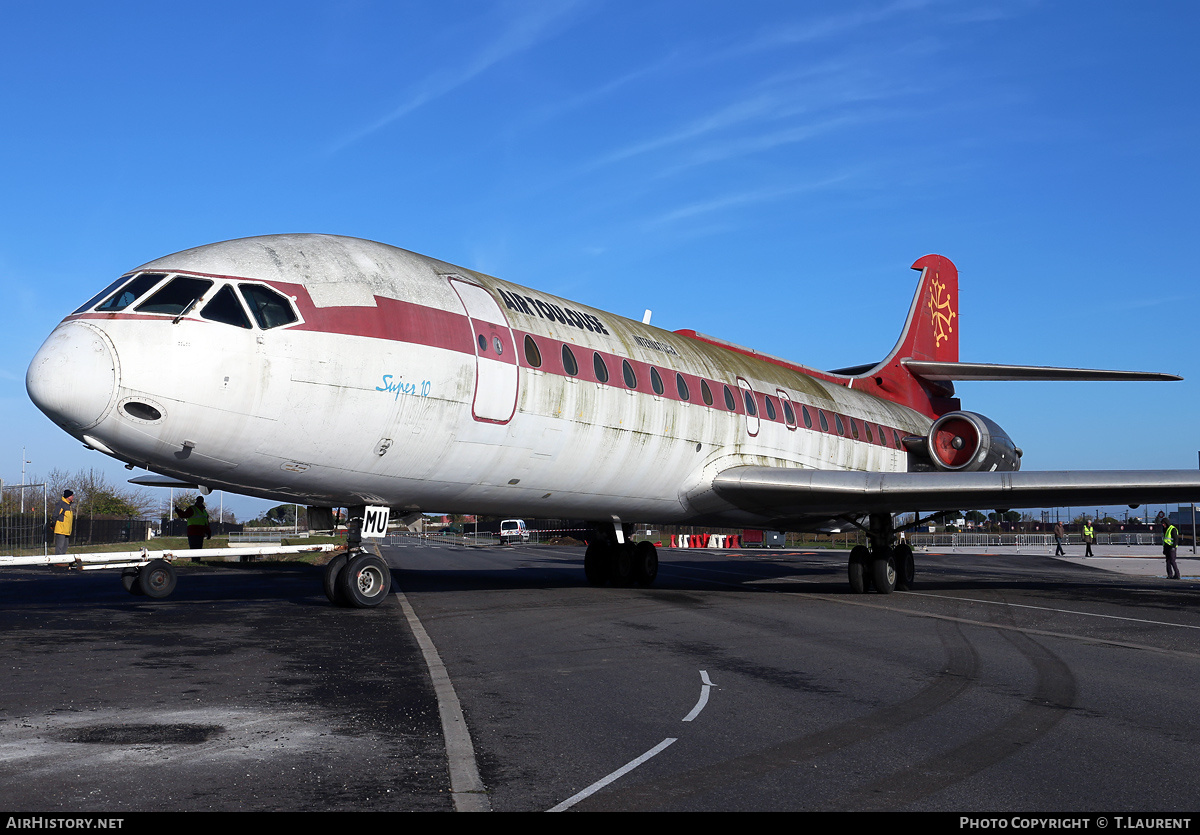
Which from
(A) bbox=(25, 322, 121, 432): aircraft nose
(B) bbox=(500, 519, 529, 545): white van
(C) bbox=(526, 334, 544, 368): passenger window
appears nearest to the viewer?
(A) bbox=(25, 322, 121, 432): aircraft nose

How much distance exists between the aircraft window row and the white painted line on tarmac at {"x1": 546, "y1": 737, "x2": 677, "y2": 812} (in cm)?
797

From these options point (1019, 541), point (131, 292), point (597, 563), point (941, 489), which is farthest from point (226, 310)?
point (1019, 541)

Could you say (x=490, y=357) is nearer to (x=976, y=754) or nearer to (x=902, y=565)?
(x=976, y=754)

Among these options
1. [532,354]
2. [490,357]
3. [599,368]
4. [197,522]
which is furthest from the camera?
[197,522]

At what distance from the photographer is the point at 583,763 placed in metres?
5.33

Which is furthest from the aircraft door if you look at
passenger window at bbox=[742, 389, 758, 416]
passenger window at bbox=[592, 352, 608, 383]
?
passenger window at bbox=[742, 389, 758, 416]

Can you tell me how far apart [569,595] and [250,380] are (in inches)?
316

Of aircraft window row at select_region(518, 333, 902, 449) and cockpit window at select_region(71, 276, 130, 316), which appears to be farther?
aircraft window row at select_region(518, 333, 902, 449)

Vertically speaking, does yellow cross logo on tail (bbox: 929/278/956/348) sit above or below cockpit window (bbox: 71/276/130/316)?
above

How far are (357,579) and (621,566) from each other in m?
8.37

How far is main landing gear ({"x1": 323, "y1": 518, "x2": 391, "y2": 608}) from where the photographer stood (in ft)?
41.4

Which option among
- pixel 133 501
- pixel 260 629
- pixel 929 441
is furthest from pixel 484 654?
pixel 133 501

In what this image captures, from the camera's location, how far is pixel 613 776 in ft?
16.6

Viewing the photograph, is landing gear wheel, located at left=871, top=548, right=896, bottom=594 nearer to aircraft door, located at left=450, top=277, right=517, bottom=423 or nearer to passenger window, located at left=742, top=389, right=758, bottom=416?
passenger window, located at left=742, top=389, right=758, bottom=416
